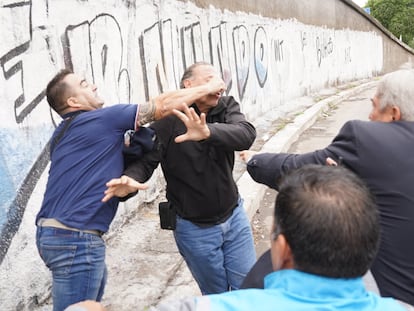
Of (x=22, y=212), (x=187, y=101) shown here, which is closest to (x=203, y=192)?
(x=187, y=101)

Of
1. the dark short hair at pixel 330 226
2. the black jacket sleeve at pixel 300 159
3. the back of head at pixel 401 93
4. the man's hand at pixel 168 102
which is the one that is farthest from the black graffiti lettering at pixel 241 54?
the dark short hair at pixel 330 226

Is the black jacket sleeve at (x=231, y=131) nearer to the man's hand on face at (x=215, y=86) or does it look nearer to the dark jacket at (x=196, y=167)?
the dark jacket at (x=196, y=167)

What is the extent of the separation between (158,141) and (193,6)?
4466mm

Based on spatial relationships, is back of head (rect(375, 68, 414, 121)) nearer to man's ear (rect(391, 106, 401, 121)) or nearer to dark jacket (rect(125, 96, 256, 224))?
man's ear (rect(391, 106, 401, 121))

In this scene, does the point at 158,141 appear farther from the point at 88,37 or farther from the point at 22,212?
the point at 88,37

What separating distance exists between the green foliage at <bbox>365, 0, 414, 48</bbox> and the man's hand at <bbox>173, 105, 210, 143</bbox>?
140 feet

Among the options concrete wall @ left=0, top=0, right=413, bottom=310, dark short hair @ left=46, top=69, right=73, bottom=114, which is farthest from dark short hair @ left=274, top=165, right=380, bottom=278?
concrete wall @ left=0, top=0, right=413, bottom=310

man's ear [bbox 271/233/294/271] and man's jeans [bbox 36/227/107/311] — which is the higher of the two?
man's ear [bbox 271/233/294/271]

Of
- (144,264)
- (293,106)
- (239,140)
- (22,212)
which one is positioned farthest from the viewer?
(293,106)

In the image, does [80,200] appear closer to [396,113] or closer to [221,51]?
[396,113]

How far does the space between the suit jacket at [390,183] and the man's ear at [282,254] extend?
2.06 feet

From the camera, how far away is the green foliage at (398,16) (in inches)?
1619

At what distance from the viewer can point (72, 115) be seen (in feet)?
7.63

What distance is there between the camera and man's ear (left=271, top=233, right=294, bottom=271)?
132 centimetres
